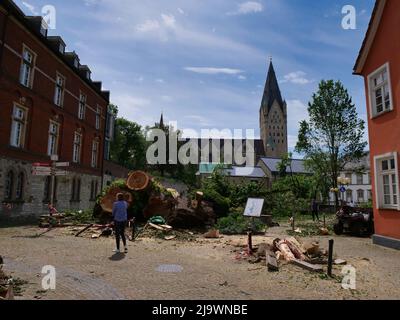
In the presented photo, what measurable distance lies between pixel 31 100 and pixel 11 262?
1569cm

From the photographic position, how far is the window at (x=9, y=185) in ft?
60.4

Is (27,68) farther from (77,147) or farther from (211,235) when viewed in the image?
(211,235)

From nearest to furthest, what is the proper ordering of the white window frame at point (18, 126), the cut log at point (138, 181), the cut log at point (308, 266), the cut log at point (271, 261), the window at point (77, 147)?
the cut log at point (308, 266), the cut log at point (271, 261), the cut log at point (138, 181), the white window frame at point (18, 126), the window at point (77, 147)

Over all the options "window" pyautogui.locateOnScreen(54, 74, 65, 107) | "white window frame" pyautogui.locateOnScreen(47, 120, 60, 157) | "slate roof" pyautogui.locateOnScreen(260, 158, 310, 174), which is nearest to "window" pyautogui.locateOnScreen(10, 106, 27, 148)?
"white window frame" pyautogui.locateOnScreen(47, 120, 60, 157)

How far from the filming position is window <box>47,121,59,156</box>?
77.2 feet

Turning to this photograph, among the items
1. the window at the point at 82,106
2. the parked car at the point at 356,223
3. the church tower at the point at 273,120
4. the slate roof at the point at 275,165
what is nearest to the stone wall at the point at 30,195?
the window at the point at 82,106

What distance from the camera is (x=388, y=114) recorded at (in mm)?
11812

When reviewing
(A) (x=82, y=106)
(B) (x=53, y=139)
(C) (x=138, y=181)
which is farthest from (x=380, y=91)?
(A) (x=82, y=106)

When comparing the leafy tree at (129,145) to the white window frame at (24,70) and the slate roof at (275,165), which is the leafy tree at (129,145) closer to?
the slate roof at (275,165)

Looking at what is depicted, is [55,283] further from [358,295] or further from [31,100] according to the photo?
[31,100]

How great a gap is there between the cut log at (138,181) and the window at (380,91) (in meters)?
10.5

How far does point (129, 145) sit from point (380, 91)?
47879 mm

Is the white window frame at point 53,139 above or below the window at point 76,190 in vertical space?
above
